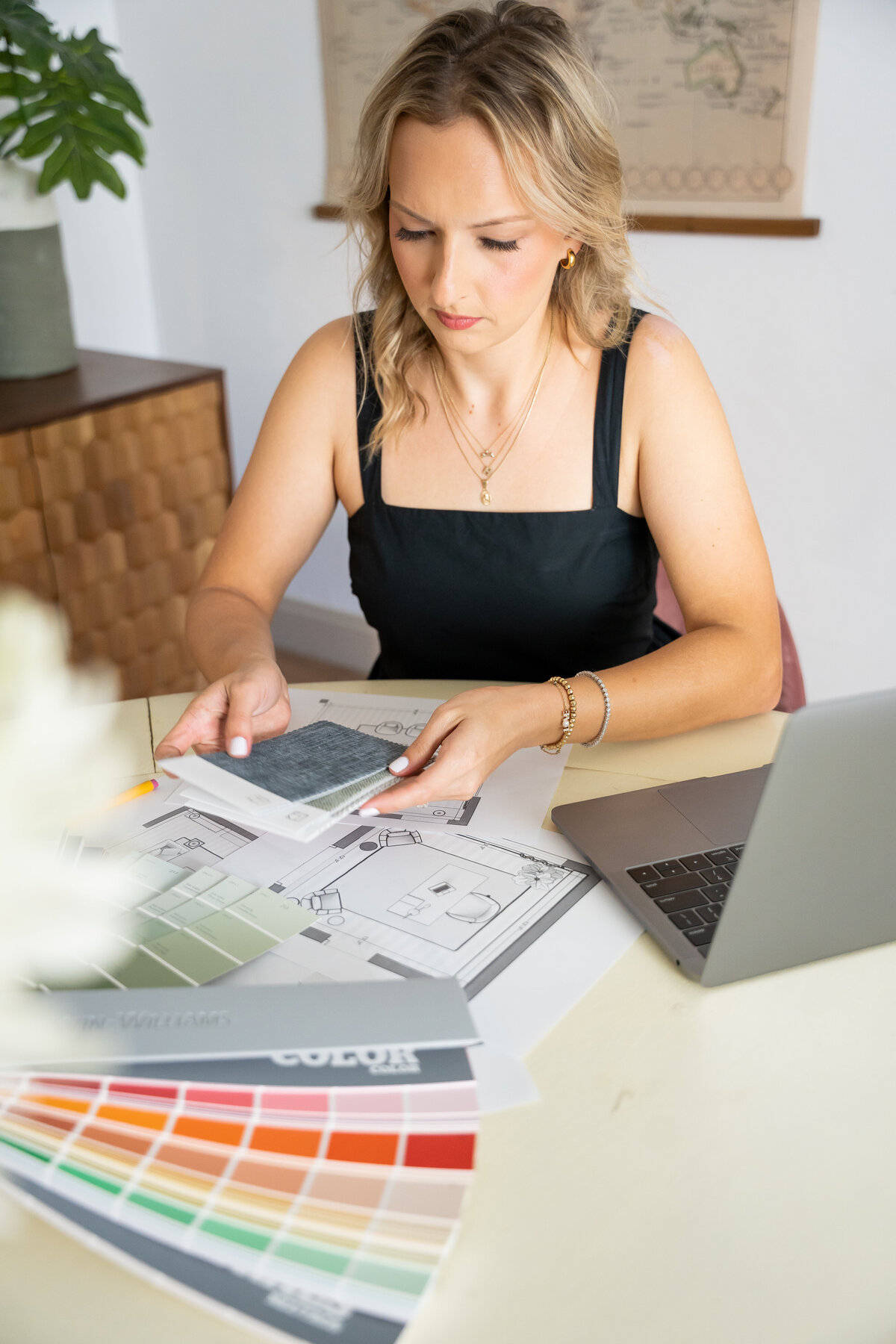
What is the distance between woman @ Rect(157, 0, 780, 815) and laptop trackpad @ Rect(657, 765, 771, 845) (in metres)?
0.11

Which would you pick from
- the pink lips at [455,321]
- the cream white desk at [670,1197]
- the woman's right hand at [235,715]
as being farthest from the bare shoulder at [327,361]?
the cream white desk at [670,1197]

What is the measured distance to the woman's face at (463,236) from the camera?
1217 millimetres

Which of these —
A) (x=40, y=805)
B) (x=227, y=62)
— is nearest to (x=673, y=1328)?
(x=40, y=805)

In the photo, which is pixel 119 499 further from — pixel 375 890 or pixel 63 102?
pixel 375 890

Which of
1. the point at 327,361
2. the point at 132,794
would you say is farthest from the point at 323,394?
the point at 132,794

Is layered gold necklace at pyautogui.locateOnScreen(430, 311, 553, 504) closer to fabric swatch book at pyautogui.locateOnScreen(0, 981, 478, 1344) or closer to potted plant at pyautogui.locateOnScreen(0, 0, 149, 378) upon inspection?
fabric swatch book at pyautogui.locateOnScreen(0, 981, 478, 1344)

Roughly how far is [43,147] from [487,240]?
146 cm

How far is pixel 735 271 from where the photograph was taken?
2287 mm

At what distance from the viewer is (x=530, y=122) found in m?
1.22

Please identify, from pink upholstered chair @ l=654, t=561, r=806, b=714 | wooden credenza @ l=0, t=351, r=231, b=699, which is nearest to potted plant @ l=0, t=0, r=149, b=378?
wooden credenza @ l=0, t=351, r=231, b=699

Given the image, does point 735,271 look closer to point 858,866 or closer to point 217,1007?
point 858,866

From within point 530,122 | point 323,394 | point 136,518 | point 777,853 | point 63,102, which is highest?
point 63,102

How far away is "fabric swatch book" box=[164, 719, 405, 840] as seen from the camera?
2.93 ft

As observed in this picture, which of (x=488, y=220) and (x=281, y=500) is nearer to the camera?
(x=488, y=220)
